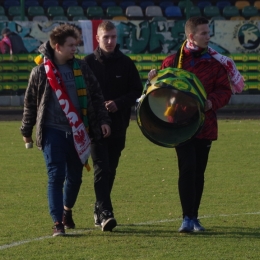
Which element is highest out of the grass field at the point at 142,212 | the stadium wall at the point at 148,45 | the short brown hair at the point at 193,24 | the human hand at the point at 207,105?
the short brown hair at the point at 193,24

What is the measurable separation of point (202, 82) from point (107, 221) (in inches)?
59.2

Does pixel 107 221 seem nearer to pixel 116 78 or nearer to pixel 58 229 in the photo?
pixel 58 229

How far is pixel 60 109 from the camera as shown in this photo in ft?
25.0

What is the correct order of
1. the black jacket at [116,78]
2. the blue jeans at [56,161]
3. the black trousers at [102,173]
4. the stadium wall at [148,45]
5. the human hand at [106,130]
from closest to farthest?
1. the blue jeans at [56,161]
2. the human hand at [106,130]
3. the black trousers at [102,173]
4. the black jacket at [116,78]
5. the stadium wall at [148,45]

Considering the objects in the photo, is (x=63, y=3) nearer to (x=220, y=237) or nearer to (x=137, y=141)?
(x=137, y=141)

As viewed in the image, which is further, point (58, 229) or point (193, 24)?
point (193, 24)

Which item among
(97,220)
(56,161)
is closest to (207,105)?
(56,161)

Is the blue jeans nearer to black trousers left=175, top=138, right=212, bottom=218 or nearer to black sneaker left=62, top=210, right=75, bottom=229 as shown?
black sneaker left=62, top=210, right=75, bottom=229

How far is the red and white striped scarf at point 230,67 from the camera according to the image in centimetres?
796

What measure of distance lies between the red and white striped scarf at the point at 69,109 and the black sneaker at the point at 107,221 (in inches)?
22.1

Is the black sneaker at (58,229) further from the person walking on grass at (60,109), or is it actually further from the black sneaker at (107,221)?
the black sneaker at (107,221)

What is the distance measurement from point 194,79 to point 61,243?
1790 millimetres

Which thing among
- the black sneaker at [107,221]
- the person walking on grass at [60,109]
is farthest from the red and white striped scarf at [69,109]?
the black sneaker at [107,221]

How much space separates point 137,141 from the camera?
16.4 meters
